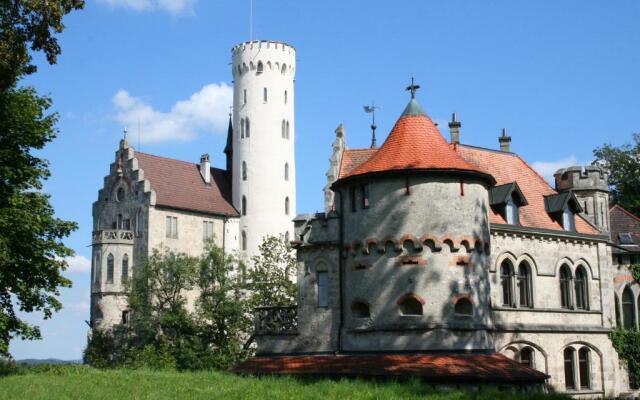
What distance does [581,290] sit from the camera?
3697cm

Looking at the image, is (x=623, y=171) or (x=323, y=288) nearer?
(x=323, y=288)

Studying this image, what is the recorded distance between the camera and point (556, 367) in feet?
114

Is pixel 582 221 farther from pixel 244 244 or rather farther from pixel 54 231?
pixel 244 244

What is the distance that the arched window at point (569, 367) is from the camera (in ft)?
117

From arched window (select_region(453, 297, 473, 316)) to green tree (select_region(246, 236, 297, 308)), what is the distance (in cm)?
1664

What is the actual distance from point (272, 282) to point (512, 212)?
17.3m

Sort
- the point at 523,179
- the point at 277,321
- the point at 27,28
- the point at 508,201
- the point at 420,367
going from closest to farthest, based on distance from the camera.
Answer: the point at 27,28 → the point at 420,367 → the point at 277,321 → the point at 508,201 → the point at 523,179

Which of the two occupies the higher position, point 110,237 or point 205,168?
point 205,168

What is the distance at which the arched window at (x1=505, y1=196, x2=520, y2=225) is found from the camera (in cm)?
3472

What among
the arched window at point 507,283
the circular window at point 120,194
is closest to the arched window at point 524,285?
the arched window at point 507,283

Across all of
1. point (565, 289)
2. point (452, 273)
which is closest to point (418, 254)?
point (452, 273)

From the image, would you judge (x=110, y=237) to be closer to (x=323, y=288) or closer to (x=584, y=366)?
(x=323, y=288)

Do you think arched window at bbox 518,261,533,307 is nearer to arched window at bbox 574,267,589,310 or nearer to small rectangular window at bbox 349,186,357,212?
arched window at bbox 574,267,589,310

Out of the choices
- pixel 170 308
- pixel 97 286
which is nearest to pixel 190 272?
pixel 170 308
